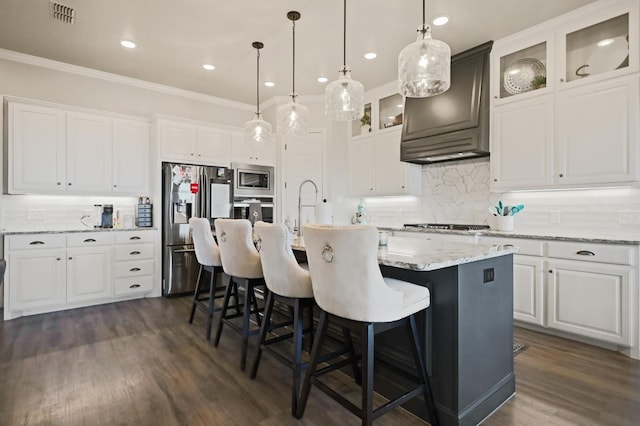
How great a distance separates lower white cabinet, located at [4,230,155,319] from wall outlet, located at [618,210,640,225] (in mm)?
4921

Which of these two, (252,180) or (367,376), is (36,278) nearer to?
(252,180)

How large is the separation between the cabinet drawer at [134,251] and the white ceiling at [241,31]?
2.19m

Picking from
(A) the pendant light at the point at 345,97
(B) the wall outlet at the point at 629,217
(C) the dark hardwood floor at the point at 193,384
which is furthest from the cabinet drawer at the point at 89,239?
(B) the wall outlet at the point at 629,217

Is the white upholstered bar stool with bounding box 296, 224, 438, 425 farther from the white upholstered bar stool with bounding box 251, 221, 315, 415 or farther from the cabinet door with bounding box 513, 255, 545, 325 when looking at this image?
the cabinet door with bounding box 513, 255, 545, 325

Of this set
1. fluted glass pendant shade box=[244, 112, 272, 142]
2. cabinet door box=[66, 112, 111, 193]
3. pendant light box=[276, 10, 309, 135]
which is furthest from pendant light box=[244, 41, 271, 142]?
cabinet door box=[66, 112, 111, 193]

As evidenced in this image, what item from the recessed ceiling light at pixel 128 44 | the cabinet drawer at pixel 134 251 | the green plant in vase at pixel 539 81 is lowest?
the cabinet drawer at pixel 134 251

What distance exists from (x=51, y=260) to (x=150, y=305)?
3.63 feet

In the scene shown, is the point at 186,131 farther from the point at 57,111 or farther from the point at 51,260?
the point at 51,260

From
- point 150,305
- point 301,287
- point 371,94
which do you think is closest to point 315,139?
point 371,94

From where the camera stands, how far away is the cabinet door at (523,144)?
3.15 meters

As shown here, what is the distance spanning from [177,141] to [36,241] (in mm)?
1882

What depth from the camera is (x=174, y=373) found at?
2277 mm

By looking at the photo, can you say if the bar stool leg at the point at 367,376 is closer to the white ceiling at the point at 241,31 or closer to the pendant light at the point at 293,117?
the pendant light at the point at 293,117

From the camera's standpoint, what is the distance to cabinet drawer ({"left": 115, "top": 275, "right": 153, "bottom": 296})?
3.99 m
